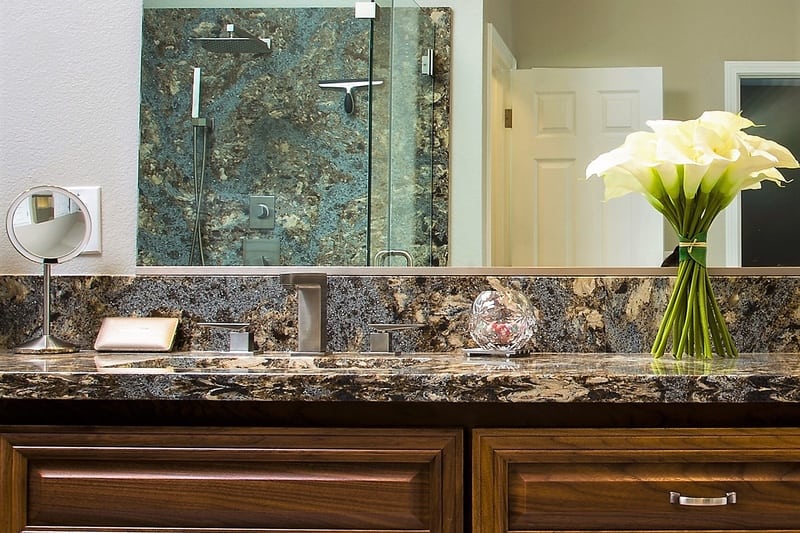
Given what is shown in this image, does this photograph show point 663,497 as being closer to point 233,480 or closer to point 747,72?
point 233,480

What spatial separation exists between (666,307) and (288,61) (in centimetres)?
91

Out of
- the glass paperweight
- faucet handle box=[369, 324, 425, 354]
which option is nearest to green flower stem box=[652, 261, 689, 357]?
the glass paperweight

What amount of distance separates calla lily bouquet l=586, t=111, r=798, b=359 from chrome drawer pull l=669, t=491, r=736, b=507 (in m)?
0.37

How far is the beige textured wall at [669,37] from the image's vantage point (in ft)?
5.25

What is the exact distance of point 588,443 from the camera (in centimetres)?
105

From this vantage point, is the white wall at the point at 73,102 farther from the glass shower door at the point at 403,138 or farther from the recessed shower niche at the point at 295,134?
the glass shower door at the point at 403,138

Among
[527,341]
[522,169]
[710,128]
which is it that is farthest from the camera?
[522,169]

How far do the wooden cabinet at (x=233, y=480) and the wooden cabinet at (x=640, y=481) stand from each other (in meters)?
0.07

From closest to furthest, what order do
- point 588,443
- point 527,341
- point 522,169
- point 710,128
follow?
point 588,443 < point 710,128 < point 527,341 < point 522,169

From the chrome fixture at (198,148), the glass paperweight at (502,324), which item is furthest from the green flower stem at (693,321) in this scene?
the chrome fixture at (198,148)

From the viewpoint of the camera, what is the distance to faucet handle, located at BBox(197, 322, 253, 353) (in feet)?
5.17

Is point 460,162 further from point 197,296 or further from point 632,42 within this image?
point 197,296

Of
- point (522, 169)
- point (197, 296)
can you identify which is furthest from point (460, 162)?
point (197, 296)

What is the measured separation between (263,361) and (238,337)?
0.16 meters
